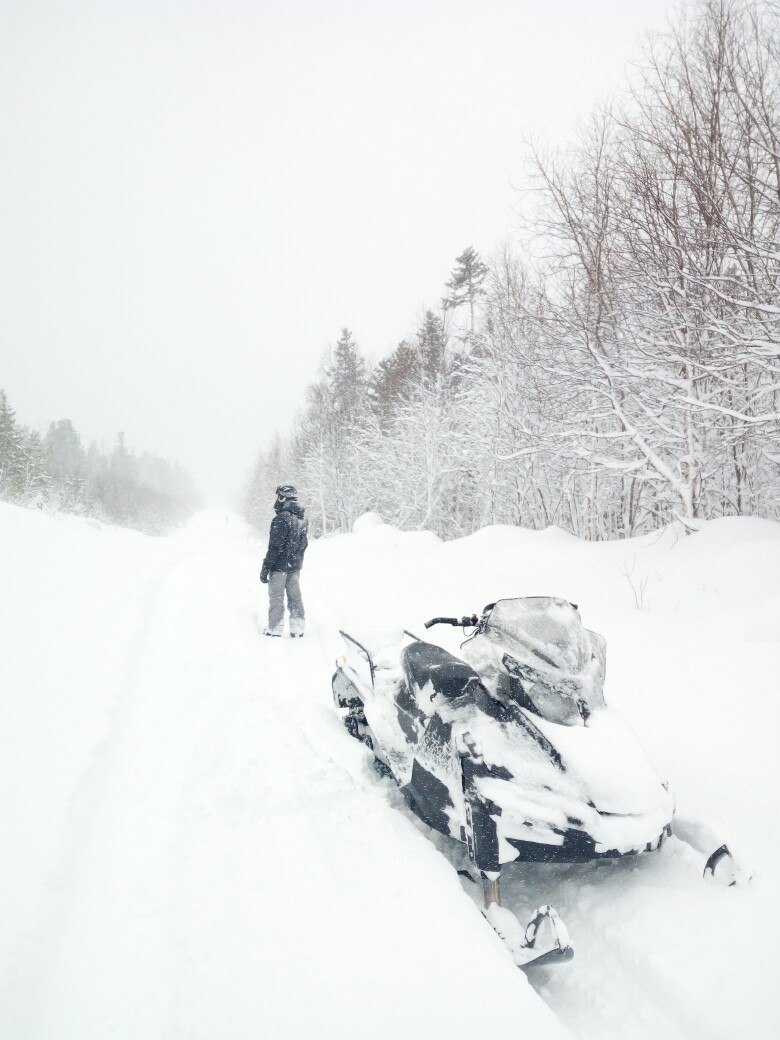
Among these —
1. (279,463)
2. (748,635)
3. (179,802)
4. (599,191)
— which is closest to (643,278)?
(599,191)

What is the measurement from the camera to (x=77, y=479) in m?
45.1

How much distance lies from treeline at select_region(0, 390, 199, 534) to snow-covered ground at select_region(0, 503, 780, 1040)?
97.5ft

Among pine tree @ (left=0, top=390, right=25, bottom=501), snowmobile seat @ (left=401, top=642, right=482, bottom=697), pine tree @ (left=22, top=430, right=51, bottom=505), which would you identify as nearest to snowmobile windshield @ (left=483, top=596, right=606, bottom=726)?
snowmobile seat @ (left=401, top=642, right=482, bottom=697)

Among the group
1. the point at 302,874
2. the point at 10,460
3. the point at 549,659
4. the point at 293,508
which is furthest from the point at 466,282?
the point at 10,460

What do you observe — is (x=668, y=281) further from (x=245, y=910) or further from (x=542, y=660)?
(x=245, y=910)

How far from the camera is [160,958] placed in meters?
1.90

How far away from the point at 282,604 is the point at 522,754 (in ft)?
14.9

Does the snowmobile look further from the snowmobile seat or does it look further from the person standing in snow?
the person standing in snow

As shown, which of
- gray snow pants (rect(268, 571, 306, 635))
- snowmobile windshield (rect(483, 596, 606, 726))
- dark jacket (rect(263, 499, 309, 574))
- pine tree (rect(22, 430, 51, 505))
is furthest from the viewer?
pine tree (rect(22, 430, 51, 505))

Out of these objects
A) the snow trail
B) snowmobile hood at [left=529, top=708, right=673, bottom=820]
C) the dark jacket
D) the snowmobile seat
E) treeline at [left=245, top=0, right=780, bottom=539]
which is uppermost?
treeline at [left=245, top=0, right=780, bottom=539]

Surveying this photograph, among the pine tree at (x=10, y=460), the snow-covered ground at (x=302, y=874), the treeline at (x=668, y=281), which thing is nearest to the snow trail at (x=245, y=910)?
the snow-covered ground at (x=302, y=874)

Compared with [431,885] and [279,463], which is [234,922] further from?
[279,463]

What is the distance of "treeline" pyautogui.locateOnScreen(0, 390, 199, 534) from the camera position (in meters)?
35.9

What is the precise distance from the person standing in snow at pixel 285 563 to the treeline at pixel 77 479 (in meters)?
27.6
